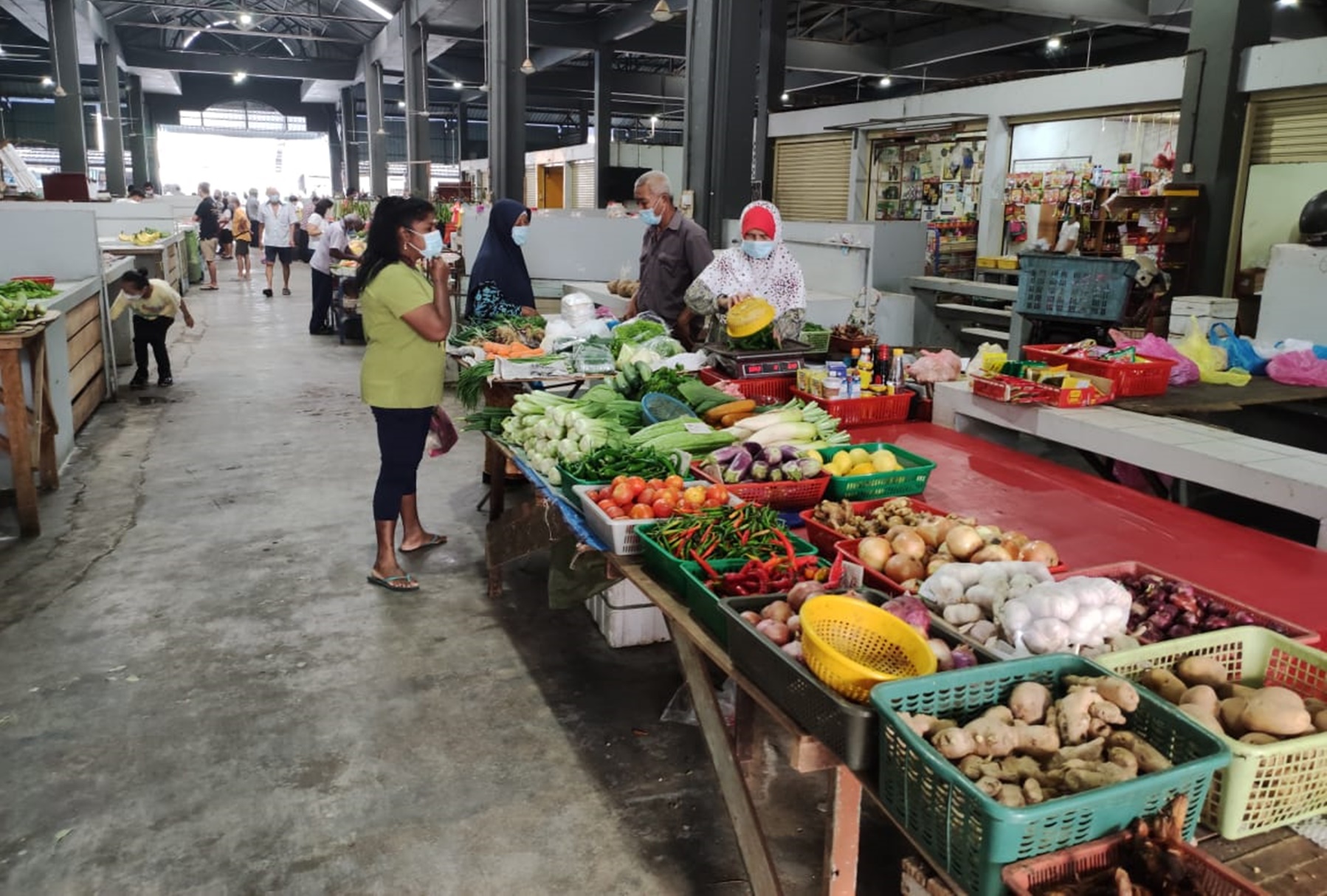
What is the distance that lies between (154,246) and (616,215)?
6.09m

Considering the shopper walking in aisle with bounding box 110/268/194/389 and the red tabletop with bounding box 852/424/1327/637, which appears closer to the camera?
the red tabletop with bounding box 852/424/1327/637

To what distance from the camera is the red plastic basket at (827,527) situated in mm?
2910

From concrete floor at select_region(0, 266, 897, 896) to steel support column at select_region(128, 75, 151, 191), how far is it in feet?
85.2

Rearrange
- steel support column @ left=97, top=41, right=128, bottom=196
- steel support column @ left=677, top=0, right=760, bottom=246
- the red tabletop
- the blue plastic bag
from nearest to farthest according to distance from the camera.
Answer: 1. the red tabletop
2. the blue plastic bag
3. steel support column @ left=677, top=0, right=760, bottom=246
4. steel support column @ left=97, top=41, right=128, bottom=196

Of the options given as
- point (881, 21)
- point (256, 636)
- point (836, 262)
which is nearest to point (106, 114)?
point (881, 21)

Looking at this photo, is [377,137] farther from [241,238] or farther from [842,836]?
[842,836]

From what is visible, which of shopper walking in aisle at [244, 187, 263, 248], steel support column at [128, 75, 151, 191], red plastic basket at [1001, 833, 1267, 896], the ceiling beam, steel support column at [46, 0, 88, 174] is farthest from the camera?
steel support column at [128, 75, 151, 191]

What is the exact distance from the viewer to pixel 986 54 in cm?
1886

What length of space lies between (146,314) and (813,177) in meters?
9.36

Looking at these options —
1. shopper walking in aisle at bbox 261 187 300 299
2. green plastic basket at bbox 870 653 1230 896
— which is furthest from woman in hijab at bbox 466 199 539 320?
shopper walking in aisle at bbox 261 187 300 299

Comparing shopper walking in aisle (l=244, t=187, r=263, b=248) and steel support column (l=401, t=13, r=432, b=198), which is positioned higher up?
steel support column (l=401, t=13, r=432, b=198)

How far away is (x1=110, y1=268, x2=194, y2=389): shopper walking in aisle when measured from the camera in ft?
29.8

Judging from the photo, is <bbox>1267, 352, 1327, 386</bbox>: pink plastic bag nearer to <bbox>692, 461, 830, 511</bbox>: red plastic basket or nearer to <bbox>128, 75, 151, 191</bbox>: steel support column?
<bbox>692, 461, 830, 511</bbox>: red plastic basket

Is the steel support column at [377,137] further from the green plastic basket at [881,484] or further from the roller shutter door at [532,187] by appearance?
the green plastic basket at [881,484]
